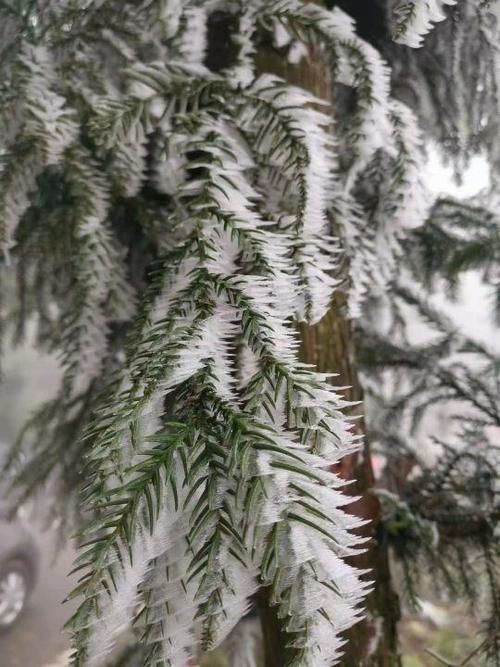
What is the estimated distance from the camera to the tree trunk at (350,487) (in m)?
1.22

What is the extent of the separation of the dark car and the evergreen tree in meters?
2.39

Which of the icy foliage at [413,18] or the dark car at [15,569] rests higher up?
the icy foliage at [413,18]

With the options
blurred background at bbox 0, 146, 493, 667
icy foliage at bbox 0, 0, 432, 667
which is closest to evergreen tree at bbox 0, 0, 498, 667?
Answer: icy foliage at bbox 0, 0, 432, 667

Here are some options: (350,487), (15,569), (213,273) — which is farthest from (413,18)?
(15,569)

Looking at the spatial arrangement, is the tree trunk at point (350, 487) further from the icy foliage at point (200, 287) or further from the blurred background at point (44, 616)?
the blurred background at point (44, 616)

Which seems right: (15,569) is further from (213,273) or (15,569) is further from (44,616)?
(213,273)

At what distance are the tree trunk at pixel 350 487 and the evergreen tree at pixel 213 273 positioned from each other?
0.01 m

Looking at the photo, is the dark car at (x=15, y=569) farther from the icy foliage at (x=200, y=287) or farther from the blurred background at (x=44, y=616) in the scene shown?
the icy foliage at (x=200, y=287)

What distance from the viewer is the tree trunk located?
47.9 inches

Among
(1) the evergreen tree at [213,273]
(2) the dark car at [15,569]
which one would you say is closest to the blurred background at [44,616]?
(2) the dark car at [15,569]

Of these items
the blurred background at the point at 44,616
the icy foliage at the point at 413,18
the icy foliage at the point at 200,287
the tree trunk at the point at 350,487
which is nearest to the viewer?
the icy foliage at the point at 200,287

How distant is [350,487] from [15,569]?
3722mm

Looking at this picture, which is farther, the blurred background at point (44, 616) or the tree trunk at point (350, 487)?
the blurred background at point (44, 616)

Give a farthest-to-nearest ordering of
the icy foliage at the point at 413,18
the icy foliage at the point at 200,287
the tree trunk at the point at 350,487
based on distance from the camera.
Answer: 1. the tree trunk at the point at 350,487
2. the icy foliage at the point at 413,18
3. the icy foliage at the point at 200,287
